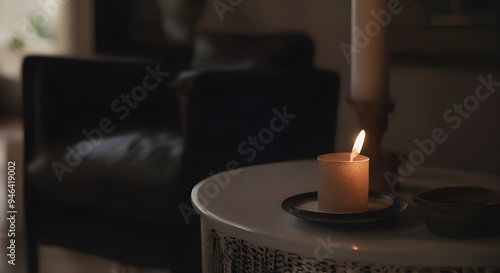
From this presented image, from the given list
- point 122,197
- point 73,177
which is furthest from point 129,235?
point 73,177

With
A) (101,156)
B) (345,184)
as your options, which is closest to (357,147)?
(345,184)

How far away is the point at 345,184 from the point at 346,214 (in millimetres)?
45

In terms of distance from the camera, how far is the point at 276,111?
1375mm

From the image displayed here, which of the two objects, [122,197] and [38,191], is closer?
[122,197]

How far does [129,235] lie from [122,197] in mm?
99

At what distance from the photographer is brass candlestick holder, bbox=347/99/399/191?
0.83 metres

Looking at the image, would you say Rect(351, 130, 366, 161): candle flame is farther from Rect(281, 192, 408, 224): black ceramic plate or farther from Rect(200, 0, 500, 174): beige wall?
Rect(200, 0, 500, 174): beige wall

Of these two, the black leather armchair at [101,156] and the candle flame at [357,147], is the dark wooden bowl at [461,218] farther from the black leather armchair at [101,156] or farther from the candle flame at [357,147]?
the black leather armchair at [101,156]

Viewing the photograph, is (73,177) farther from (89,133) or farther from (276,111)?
(276,111)

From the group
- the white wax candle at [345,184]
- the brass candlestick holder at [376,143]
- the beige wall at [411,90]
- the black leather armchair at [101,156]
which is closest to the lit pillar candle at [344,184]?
the white wax candle at [345,184]

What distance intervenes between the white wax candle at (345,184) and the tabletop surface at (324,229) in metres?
0.04

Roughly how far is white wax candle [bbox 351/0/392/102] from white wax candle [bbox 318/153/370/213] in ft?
0.46

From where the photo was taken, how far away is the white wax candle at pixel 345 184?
28.3 inches

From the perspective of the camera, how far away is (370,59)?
2.75 ft
